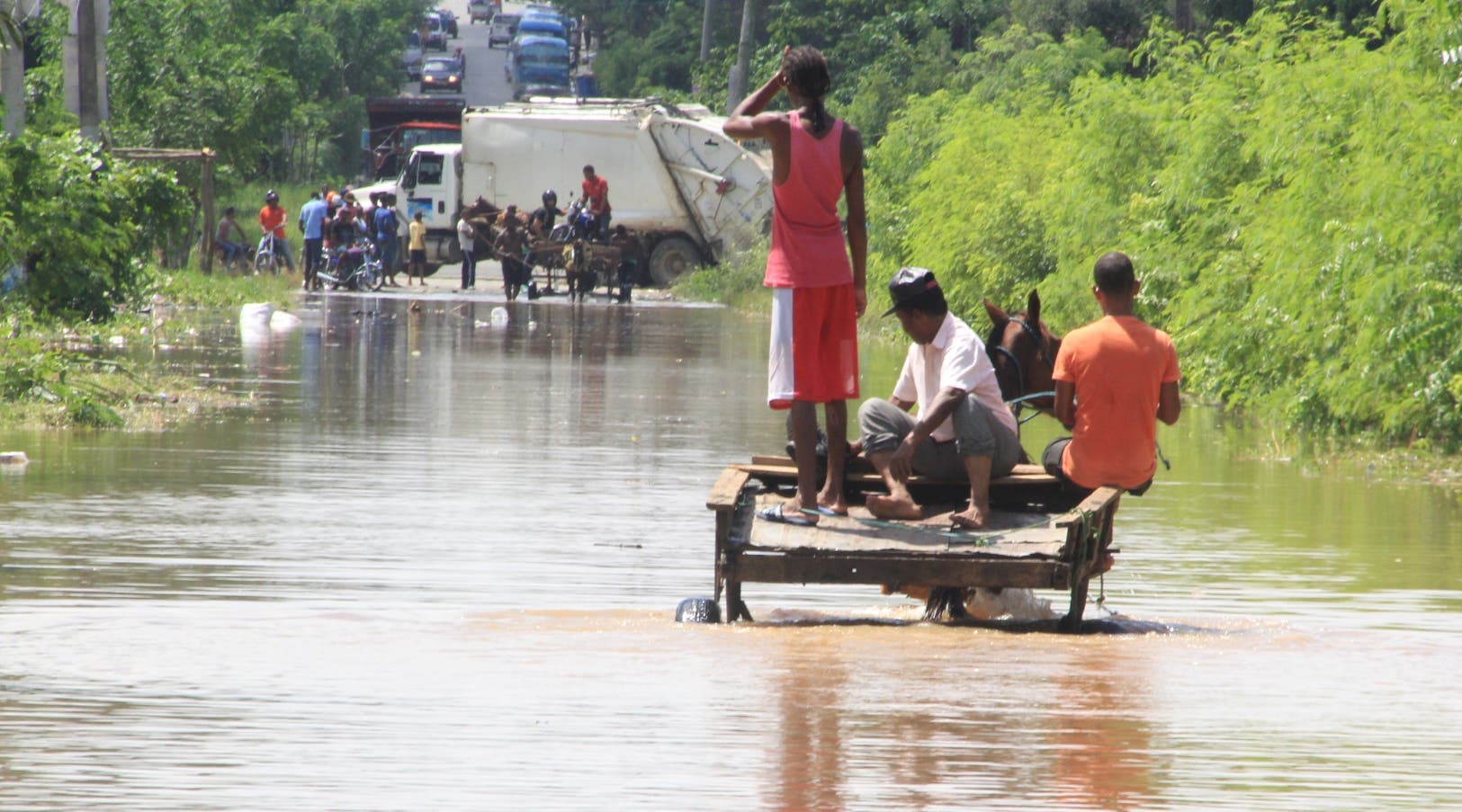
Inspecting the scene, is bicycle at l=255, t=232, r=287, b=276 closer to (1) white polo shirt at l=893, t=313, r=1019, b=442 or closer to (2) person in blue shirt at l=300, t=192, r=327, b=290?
(2) person in blue shirt at l=300, t=192, r=327, b=290

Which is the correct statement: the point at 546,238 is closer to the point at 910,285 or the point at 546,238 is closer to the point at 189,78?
the point at 189,78

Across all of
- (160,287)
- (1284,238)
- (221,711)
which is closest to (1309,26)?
(160,287)

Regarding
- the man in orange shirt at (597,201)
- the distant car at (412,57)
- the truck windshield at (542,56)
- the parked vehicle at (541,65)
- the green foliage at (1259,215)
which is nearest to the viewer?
the green foliage at (1259,215)

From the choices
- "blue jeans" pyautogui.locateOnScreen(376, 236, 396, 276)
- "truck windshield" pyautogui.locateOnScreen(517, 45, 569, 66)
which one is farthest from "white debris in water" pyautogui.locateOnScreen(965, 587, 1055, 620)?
"truck windshield" pyautogui.locateOnScreen(517, 45, 569, 66)

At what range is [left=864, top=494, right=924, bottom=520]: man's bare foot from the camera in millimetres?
8516

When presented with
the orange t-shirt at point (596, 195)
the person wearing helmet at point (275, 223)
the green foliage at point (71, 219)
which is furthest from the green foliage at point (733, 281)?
the green foliage at point (71, 219)

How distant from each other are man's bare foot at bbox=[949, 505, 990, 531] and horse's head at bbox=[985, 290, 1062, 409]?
0.84 meters

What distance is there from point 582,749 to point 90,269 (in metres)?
17.2

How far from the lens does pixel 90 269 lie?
22.4 m

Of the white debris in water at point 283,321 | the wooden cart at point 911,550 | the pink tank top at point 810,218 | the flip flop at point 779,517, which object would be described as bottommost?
the white debris in water at point 283,321

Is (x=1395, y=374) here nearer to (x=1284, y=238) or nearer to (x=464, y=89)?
(x=1284, y=238)

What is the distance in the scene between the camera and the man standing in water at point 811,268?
8477 mm

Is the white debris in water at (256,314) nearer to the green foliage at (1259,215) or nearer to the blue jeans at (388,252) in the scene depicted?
the green foliage at (1259,215)

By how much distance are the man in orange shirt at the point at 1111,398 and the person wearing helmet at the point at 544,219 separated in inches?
1164
